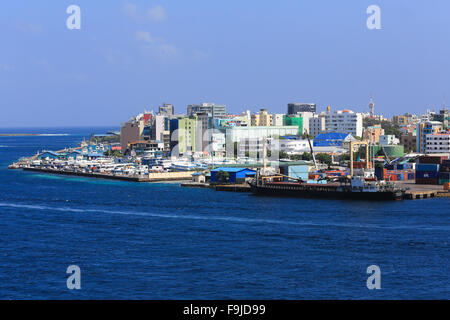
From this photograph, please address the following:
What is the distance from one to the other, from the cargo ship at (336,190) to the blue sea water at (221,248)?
0.76m

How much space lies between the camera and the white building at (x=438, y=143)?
28547 millimetres

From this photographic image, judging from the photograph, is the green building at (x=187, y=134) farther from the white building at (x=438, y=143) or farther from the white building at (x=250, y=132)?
the white building at (x=438, y=143)

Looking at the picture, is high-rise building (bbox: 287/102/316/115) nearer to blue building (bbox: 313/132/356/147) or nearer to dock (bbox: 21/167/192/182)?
blue building (bbox: 313/132/356/147)

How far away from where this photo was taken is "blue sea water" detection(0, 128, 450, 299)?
8.10 meters

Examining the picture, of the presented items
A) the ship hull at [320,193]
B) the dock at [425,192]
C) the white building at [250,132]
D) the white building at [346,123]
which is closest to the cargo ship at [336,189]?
the ship hull at [320,193]

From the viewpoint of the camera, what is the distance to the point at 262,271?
8.89 meters

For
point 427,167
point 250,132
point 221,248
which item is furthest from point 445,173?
point 250,132

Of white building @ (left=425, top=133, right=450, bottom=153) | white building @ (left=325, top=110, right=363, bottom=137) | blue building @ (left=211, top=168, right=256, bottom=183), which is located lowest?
blue building @ (left=211, top=168, right=256, bottom=183)

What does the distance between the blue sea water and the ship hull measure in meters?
0.71

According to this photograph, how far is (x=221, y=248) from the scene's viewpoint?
10.4m

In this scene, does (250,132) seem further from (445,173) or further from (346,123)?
(445,173)

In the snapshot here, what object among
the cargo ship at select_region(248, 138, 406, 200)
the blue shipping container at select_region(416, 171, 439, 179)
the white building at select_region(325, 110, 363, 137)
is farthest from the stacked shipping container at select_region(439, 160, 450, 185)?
the white building at select_region(325, 110, 363, 137)
